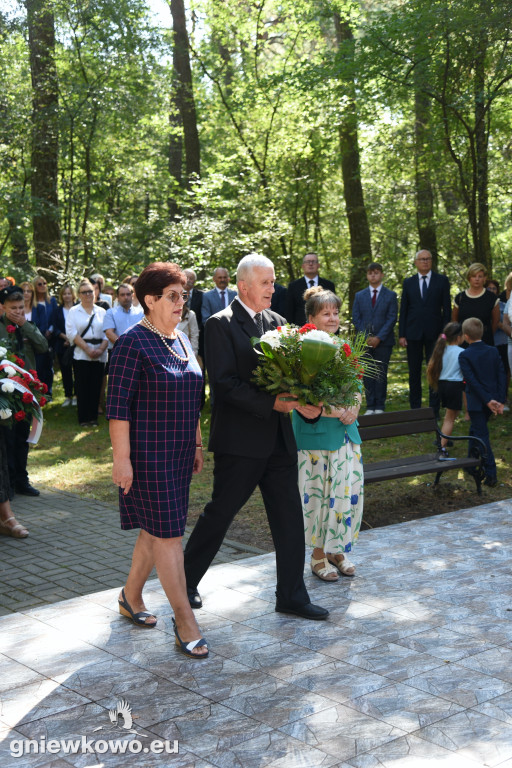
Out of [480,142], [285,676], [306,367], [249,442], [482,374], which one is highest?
[480,142]

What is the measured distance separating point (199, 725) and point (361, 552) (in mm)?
3186

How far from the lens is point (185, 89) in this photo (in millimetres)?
22734

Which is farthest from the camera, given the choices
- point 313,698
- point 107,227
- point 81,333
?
point 107,227

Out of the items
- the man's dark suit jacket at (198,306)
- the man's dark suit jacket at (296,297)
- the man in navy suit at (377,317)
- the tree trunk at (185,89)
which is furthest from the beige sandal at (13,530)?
the tree trunk at (185,89)

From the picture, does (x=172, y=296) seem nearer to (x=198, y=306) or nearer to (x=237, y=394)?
(x=237, y=394)

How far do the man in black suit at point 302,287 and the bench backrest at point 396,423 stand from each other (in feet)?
14.1

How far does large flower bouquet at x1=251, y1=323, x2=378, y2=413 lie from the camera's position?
506 cm

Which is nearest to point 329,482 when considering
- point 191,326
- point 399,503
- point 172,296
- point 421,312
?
point 172,296

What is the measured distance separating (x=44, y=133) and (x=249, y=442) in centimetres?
1679

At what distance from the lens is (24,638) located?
5.32m

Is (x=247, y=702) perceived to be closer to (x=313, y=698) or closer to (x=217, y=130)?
(x=313, y=698)

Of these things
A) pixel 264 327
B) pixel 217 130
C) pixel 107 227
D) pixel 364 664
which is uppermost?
pixel 217 130

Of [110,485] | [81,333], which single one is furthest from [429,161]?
[110,485]

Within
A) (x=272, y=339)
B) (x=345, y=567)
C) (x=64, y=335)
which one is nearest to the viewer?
(x=272, y=339)
